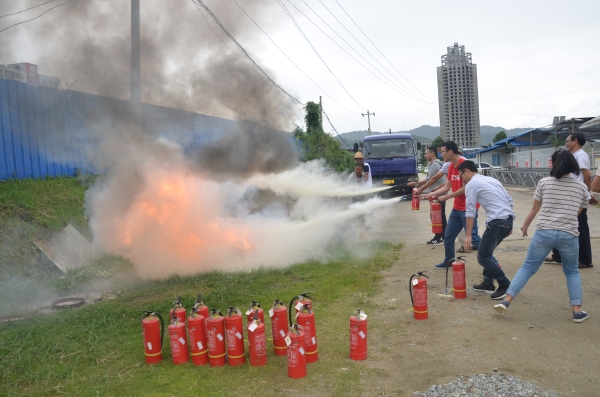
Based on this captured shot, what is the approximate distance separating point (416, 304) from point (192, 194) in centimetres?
439

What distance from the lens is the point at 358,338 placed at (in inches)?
165

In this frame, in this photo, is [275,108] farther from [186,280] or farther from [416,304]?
[416,304]

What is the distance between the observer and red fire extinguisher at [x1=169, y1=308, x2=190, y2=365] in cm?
422

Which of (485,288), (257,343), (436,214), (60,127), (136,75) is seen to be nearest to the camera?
(257,343)

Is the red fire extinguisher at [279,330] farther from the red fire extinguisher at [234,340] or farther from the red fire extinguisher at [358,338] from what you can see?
the red fire extinguisher at [358,338]

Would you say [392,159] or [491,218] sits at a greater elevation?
[392,159]

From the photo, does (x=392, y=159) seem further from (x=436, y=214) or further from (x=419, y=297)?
(x=419, y=297)

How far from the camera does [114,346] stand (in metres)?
4.74

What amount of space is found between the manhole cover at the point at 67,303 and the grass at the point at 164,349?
42 centimetres

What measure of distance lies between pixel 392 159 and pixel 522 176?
38.1ft

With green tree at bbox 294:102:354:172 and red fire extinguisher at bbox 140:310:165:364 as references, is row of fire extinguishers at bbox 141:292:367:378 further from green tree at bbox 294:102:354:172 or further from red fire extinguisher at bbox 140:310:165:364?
green tree at bbox 294:102:354:172

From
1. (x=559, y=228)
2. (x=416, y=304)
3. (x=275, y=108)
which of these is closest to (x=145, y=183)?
(x=275, y=108)

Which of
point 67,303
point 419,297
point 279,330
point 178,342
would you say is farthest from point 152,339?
point 419,297

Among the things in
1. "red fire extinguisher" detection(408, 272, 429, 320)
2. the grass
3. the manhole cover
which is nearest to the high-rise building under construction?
the grass
